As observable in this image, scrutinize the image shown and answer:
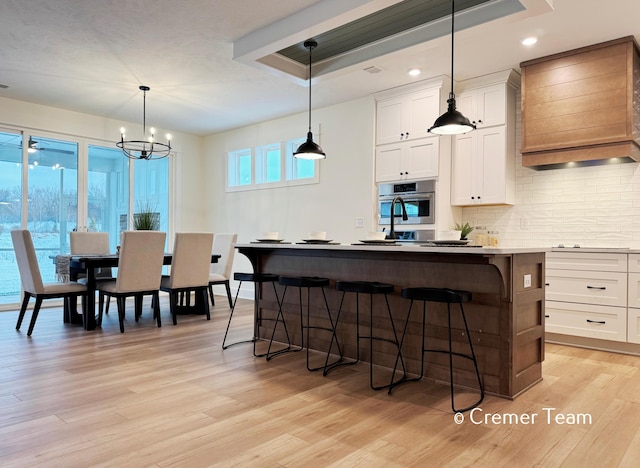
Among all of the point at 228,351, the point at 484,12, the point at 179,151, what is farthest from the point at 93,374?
the point at 179,151

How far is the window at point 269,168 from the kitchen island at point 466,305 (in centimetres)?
292

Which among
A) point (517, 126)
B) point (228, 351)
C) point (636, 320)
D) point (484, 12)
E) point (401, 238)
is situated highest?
point (484, 12)

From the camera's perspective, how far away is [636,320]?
12.2 feet

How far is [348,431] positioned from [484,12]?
121 inches

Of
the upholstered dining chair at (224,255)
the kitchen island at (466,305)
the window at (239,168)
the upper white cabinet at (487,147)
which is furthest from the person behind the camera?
the window at (239,168)

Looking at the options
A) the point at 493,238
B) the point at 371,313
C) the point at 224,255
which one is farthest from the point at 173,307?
the point at 493,238

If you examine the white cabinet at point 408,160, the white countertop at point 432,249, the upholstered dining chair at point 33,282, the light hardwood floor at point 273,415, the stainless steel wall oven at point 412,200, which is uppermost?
the white cabinet at point 408,160

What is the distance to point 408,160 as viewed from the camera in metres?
Result: 5.16

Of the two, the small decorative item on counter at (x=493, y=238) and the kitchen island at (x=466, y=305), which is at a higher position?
the small decorative item on counter at (x=493, y=238)

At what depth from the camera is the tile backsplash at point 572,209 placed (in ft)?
13.9

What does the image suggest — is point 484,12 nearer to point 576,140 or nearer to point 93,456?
point 576,140

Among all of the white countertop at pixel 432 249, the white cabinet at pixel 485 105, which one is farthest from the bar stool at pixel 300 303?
the white cabinet at pixel 485 105

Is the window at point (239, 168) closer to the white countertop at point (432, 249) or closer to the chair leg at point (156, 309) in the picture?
the chair leg at point (156, 309)

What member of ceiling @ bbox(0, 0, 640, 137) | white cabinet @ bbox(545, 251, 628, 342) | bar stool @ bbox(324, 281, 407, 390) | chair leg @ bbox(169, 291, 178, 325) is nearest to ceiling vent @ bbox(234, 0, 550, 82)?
ceiling @ bbox(0, 0, 640, 137)
